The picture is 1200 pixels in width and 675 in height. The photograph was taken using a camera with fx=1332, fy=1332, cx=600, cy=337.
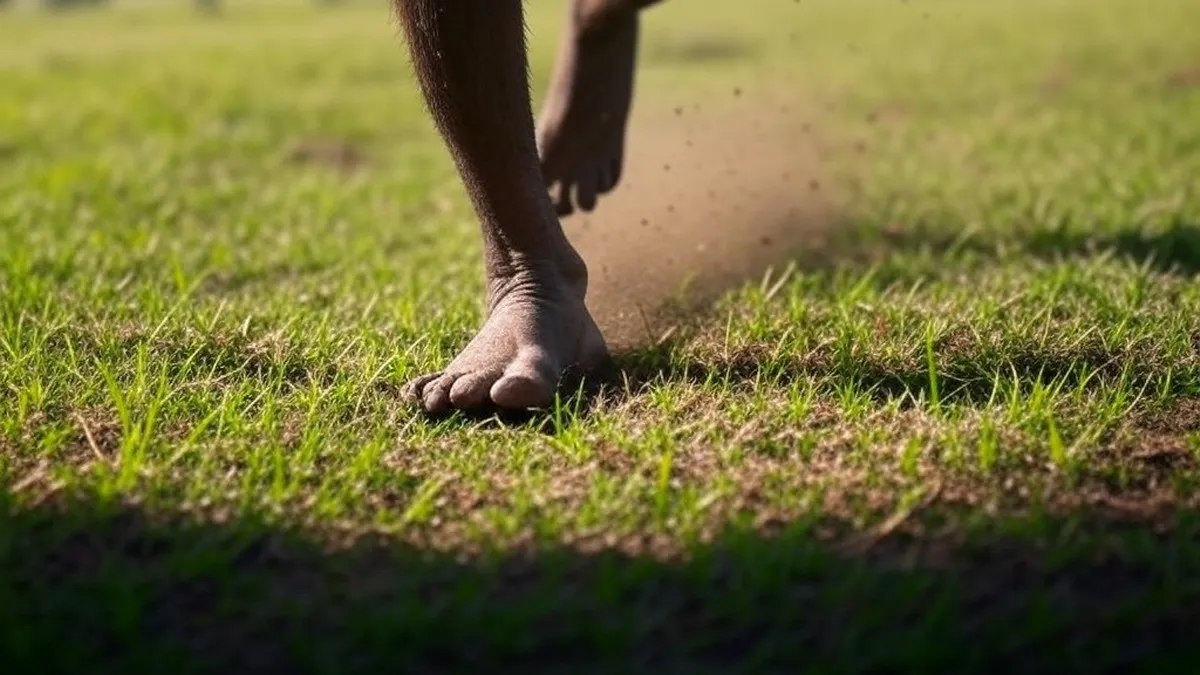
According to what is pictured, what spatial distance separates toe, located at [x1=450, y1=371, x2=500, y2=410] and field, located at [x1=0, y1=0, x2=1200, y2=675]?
0.03m

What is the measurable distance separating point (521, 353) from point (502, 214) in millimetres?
267

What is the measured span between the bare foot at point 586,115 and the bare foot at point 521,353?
95 cm

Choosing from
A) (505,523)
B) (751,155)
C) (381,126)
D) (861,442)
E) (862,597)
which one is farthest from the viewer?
(381,126)

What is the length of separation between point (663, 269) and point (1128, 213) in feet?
4.49

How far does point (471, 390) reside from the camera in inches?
79.8

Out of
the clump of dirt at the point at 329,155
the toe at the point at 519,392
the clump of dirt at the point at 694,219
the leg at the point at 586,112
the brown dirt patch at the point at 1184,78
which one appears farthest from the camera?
the brown dirt patch at the point at 1184,78

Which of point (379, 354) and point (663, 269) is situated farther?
point (663, 269)

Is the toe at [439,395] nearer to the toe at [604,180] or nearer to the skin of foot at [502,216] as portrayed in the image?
the skin of foot at [502,216]

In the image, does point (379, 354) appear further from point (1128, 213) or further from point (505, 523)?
point (1128, 213)

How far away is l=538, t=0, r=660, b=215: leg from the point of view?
3137mm

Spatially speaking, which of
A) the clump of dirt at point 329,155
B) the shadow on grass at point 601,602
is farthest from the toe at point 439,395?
the clump of dirt at point 329,155

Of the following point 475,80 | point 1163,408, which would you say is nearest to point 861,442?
point 1163,408

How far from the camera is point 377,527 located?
168cm

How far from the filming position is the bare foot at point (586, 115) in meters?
3.14
